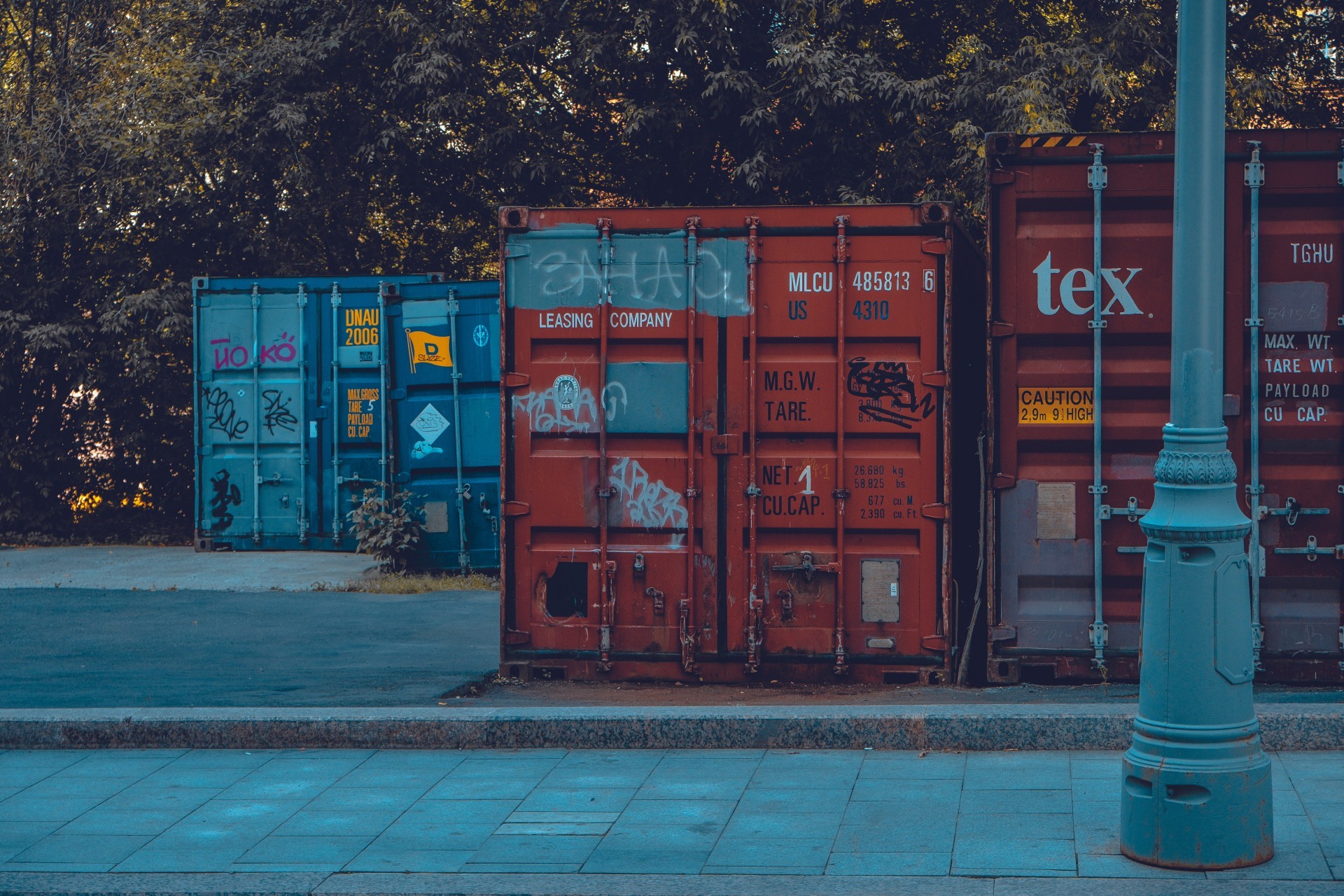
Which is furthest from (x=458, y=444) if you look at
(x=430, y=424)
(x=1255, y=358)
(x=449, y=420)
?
(x=1255, y=358)

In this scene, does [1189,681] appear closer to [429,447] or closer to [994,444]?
[994,444]

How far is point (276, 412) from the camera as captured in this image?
1622 cm

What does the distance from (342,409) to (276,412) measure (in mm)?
878

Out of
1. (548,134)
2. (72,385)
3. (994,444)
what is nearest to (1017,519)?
(994,444)

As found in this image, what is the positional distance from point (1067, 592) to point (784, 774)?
239 cm

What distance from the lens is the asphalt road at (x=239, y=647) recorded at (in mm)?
9297

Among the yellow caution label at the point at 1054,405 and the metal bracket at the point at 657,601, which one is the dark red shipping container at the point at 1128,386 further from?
the metal bracket at the point at 657,601

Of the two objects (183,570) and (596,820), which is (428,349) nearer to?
(183,570)

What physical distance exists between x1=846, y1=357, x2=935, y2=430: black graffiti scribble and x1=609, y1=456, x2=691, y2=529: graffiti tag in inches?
51.0

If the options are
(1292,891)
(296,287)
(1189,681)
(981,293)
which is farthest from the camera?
(296,287)

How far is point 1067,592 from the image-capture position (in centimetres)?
852

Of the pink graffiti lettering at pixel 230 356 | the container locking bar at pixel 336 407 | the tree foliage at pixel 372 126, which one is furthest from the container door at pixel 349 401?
the tree foliage at pixel 372 126

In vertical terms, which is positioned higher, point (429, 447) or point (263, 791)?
point (429, 447)

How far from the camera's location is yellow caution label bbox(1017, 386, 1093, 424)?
332 inches
